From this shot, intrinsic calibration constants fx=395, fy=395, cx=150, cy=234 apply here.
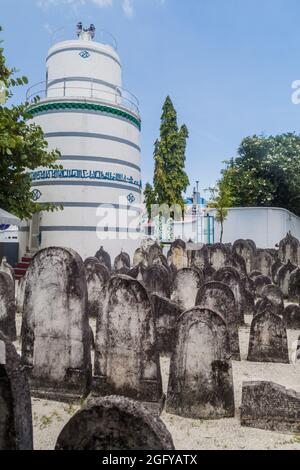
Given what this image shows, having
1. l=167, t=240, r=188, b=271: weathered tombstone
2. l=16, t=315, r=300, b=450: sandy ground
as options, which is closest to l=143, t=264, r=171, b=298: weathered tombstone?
l=16, t=315, r=300, b=450: sandy ground

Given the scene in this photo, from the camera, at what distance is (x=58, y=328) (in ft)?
17.2

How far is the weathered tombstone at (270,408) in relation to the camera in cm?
431

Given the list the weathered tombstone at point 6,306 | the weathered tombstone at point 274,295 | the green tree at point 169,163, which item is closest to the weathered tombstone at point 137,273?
the weathered tombstone at point 274,295

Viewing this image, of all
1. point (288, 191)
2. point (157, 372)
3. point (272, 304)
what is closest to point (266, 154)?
point (288, 191)

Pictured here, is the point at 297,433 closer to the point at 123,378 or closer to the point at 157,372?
the point at 157,372

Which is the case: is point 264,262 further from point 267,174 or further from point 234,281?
point 267,174

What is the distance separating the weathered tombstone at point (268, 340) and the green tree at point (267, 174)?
21352 millimetres

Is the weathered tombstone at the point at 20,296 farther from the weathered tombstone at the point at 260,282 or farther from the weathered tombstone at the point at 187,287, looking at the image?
the weathered tombstone at the point at 260,282

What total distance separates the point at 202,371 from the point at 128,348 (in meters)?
0.95

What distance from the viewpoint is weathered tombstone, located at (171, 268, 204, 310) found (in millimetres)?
9102

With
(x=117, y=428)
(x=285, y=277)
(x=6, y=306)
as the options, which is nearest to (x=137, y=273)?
(x=6, y=306)

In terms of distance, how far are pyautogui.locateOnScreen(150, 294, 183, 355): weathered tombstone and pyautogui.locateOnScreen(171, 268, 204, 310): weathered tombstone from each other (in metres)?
1.78

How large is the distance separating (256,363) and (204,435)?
8.90 ft

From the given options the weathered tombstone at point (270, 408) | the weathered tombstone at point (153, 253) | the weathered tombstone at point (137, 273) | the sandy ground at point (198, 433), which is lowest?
the sandy ground at point (198, 433)
